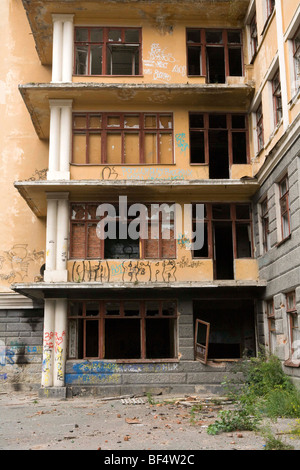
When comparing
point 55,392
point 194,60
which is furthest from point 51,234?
point 194,60

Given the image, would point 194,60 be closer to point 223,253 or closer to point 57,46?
point 57,46

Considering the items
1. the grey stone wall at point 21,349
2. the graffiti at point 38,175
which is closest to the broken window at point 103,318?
the grey stone wall at point 21,349

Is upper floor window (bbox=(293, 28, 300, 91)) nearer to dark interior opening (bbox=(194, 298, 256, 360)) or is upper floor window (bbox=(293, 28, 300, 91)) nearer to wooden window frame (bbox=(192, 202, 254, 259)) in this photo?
wooden window frame (bbox=(192, 202, 254, 259))

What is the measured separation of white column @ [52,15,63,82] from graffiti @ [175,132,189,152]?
15.3ft

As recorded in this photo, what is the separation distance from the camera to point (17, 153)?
2127 centimetres

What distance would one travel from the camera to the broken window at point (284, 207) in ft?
48.0

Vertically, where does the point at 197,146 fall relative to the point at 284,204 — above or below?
above

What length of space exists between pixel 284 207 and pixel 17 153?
11.7 metres

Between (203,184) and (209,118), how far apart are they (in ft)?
9.87

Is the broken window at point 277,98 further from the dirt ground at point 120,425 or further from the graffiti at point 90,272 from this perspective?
the dirt ground at point 120,425

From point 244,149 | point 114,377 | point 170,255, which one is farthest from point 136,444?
point 244,149

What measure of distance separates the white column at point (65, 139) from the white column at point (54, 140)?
0.45ft

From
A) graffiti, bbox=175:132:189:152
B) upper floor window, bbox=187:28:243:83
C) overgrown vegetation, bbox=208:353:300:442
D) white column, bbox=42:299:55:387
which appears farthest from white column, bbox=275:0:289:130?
white column, bbox=42:299:55:387

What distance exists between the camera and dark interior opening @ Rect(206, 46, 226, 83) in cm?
1906
